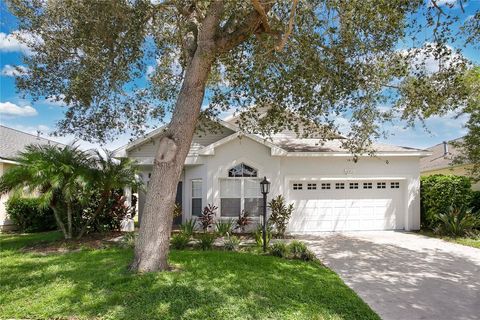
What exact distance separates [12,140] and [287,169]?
51.6 feet

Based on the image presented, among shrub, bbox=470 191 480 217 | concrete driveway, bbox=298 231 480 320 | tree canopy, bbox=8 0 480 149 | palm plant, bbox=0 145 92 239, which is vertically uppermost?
tree canopy, bbox=8 0 480 149

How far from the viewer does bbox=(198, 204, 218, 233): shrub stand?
14164 mm

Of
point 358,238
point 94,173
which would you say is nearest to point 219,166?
point 94,173

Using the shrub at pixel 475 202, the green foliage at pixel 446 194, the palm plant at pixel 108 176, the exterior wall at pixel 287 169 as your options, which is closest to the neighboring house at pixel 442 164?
the shrub at pixel 475 202

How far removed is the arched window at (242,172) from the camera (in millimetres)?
14820

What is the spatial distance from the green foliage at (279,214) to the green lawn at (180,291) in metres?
5.02

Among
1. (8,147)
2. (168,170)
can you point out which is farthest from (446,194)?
(8,147)

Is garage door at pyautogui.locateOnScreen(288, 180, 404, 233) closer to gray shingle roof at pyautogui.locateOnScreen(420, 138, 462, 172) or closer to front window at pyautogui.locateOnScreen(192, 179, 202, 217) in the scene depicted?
front window at pyautogui.locateOnScreen(192, 179, 202, 217)

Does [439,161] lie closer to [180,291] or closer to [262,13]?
[262,13]

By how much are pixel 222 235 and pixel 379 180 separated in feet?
25.4

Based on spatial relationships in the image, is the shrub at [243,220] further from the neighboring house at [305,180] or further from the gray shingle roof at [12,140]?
the gray shingle roof at [12,140]

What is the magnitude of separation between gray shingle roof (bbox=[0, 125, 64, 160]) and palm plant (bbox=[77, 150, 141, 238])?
6100 millimetres

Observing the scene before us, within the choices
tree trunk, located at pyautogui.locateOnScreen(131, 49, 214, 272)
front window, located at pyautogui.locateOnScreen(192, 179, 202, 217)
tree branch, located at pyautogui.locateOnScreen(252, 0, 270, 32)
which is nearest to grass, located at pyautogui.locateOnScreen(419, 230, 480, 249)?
front window, located at pyautogui.locateOnScreen(192, 179, 202, 217)

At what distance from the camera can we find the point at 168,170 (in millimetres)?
7605
